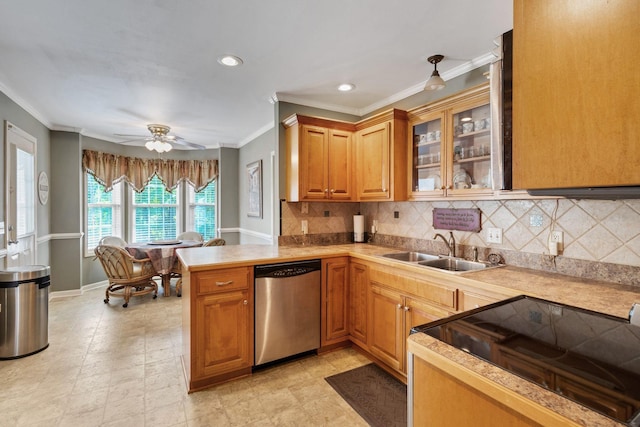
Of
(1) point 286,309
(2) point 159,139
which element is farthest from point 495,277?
(2) point 159,139

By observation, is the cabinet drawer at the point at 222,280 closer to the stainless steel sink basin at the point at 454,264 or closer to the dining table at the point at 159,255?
the stainless steel sink basin at the point at 454,264

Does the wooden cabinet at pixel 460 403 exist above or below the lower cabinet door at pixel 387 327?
above

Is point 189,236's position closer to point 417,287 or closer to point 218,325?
point 218,325

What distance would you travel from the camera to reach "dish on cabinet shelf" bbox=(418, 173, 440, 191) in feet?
8.63

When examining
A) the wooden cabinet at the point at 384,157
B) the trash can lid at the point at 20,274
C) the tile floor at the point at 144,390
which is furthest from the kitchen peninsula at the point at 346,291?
Answer: the trash can lid at the point at 20,274

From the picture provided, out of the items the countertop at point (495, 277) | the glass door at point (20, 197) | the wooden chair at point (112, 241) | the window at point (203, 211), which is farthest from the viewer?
the window at point (203, 211)

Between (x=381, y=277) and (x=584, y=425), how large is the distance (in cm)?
193

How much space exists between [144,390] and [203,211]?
14.1 feet

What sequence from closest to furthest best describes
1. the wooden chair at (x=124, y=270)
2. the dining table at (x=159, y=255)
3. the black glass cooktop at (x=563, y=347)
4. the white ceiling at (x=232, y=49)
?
the black glass cooktop at (x=563, y=347), the white ceiling at (x=232, y=49), the wooden chair at (x=124, y=270), the dining table at (x=159, y=255)

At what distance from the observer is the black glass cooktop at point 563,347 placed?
2.24 ft

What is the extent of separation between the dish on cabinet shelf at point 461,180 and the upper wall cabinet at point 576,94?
1459 mm

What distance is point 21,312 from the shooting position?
110 inches

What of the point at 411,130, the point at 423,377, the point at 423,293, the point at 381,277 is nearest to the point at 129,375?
the point at 381,277

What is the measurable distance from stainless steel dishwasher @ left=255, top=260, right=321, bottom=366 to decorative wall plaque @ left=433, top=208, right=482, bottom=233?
3.80ft
